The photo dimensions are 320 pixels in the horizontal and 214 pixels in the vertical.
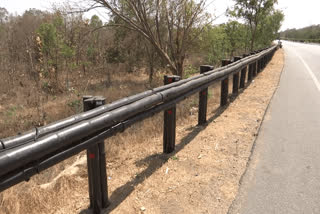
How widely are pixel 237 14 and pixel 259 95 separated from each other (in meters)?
17.1

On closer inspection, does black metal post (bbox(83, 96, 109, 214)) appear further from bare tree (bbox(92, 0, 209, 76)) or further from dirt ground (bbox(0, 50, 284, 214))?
bare tree (bbox(92, 0, 209, 76))

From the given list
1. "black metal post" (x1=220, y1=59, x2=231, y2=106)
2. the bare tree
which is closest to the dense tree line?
the bare tree

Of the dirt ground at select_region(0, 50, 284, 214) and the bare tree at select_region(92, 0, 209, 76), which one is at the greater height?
the bare tree at select_region(92, 0, 209, 76)

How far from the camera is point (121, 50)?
1866cm

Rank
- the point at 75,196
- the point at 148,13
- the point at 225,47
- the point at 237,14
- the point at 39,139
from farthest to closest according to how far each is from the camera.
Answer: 1. the point at 225,47
2. the point at 237,14
3. the point at 148,13
4. the point at 75,196
5. the point at 39,139

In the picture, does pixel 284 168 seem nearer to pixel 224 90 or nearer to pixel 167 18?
pixel 224 90

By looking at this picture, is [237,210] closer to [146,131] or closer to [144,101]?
[144,101]

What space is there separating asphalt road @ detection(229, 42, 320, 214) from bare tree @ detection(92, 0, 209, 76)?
244 inches

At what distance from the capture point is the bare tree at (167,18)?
10039mm

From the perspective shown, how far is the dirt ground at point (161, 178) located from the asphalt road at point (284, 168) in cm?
16

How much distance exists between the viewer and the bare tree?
32.9 ft

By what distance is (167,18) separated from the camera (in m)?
10.7

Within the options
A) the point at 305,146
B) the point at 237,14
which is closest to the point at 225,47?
the point at 237,14

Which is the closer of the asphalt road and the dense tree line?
the asphalt road
